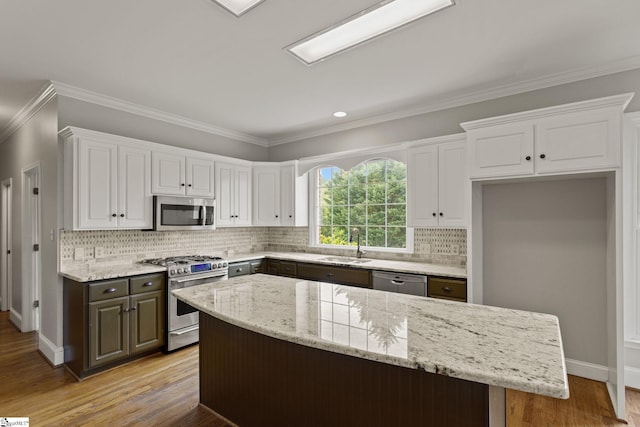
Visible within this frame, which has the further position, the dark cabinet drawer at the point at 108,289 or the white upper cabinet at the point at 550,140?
the dark cabinet drawer at the point at 108,289

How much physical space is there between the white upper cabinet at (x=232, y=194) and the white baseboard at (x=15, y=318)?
9.31 ft

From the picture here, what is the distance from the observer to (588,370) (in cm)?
289

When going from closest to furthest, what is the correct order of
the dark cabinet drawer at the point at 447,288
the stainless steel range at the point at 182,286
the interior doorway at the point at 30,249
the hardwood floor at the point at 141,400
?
1. the hardwood floor at the point at 141,400
2. the dark cabinet drawer at the point at 447,288
3. the stainless steel range at the point at 182,286
4. the interior doorway at the point at 30,249

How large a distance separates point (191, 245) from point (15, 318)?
259 centimetres

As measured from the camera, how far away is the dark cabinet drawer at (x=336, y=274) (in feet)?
11.8

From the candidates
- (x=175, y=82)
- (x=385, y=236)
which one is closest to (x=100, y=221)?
(x=175, y=82)

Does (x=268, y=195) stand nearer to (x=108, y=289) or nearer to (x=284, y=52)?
(x=108, y=289)

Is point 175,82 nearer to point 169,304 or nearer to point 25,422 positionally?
point 169,304

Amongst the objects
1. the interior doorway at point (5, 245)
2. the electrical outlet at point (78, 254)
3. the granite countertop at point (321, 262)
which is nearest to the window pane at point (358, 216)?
the granite countertop at point (321, 262)

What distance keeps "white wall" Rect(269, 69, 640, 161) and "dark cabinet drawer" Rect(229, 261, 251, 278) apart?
1.83 meters

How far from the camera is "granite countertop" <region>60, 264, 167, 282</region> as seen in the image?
2.91 m

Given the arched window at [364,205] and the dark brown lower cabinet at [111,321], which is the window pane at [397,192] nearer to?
the arched window at [364,205]

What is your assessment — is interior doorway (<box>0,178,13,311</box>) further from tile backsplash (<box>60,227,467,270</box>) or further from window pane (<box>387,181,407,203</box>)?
window pane (<box>387,181,407,203</box>)

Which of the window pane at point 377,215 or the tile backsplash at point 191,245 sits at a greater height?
the window pane at point 377,215
